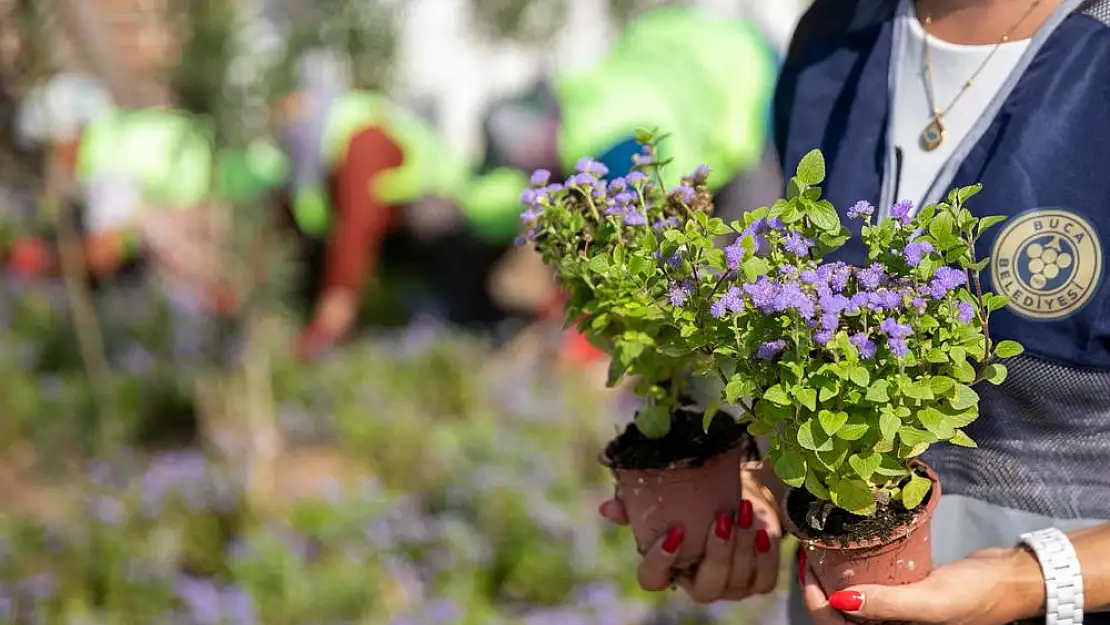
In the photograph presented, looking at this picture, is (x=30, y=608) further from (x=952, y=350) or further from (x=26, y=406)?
(x=952, y=350)

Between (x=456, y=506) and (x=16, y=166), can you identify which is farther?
(x=16, y=166)

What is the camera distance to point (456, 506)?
345 centimetres

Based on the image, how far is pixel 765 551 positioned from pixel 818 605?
226 mm

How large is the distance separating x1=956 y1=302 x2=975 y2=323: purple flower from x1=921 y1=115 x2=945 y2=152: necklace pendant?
30cm

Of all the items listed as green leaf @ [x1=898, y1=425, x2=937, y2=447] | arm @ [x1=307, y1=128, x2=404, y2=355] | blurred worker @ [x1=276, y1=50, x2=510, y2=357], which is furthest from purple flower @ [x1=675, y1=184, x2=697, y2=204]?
arm @ [x1=307, y1=128, x2=404, y2=355]

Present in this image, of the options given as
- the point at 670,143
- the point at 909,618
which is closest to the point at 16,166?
the point at 670,143

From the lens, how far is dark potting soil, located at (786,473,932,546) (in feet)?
3.39

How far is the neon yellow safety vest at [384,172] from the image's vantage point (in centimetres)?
524

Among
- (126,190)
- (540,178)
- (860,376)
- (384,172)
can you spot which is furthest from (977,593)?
(126,190)

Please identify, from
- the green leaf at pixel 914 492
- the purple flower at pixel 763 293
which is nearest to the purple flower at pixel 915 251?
the purple flower at pixel 763 293

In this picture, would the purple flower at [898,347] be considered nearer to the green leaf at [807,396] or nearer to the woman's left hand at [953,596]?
the green leaf at [807,396]


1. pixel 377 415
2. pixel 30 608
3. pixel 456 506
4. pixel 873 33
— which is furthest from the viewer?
pixel 377 415

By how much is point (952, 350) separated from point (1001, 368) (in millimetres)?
66

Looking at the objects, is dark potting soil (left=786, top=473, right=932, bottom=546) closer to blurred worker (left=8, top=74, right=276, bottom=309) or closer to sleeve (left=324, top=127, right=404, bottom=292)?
blurred worker (left=8, top=74, right=276, bottom=309)
